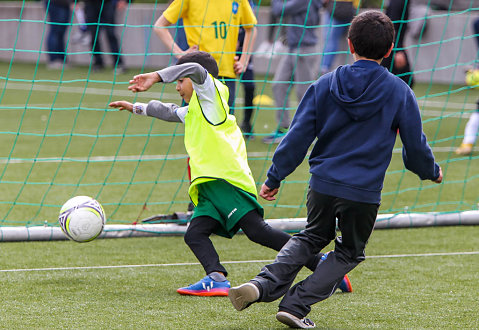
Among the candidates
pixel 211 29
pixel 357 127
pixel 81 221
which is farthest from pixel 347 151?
pixel 211 29

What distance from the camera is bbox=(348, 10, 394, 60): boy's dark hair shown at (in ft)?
11.8

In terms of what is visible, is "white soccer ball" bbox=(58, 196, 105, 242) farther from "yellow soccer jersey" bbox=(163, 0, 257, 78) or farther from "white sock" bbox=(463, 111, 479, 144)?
"white sock" bbox=(463, 111, 479, 144)

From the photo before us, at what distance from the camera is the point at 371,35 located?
11.8 ft

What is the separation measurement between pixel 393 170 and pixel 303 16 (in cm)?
232

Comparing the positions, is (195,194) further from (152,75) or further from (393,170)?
(393,170)

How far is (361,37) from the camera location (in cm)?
361

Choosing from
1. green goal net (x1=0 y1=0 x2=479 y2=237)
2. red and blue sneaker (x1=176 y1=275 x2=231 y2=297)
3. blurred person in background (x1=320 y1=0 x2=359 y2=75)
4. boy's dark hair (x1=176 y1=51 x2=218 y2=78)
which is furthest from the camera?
blurred person in background (x1=320 y1=0 x2=359 y2=75)

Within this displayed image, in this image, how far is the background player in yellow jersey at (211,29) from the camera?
593 cm

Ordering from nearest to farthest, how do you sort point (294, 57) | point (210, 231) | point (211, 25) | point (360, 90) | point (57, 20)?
point (360, 90) → point (210, 231) → point (211, 25) → point (294, 57) → point (57, 20)

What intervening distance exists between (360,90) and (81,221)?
1.79m

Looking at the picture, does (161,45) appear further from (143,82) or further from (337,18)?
(143,82)

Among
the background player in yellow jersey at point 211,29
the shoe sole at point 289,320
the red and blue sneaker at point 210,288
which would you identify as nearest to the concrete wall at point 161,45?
the background player in yellow jersey at point 211,29

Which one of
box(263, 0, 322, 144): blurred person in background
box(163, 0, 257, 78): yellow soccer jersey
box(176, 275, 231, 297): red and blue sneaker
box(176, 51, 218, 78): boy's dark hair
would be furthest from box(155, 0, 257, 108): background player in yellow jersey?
box(263, 0, 322, 144): blurred person in background

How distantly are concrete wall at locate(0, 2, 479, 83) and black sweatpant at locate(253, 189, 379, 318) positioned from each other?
9.53 meters
